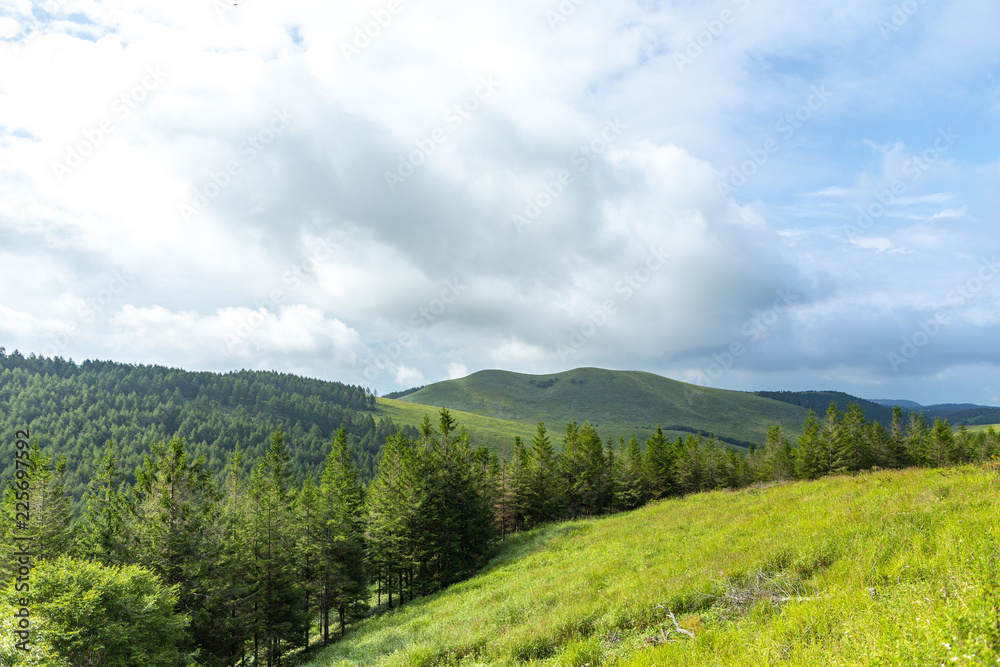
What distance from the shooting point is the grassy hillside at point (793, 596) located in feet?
19.0

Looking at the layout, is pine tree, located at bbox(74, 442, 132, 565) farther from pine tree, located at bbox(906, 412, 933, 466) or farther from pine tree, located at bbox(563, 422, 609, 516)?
pine tree, located at bbox(906, 412, 933, 466)

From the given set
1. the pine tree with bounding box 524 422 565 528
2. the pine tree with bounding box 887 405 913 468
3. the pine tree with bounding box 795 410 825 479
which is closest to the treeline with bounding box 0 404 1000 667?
the pine tree with bounding box 524 422 565 528

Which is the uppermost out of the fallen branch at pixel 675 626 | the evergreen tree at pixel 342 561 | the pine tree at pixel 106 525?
the fallen branch at pixel 675 626

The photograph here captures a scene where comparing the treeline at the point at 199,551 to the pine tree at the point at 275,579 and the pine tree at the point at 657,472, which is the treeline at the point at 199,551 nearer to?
the pine tree at the point at 275,579

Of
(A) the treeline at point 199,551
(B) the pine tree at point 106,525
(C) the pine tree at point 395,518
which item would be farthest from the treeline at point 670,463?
(B) the pine tree at point 106,525

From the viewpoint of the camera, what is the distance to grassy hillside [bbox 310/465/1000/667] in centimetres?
578

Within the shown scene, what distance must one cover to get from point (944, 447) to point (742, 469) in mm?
33399

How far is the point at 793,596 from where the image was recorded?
355 inches

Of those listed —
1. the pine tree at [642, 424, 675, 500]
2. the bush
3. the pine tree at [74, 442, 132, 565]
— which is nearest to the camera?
the bush

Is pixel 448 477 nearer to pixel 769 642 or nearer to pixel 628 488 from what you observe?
pixel 628 488

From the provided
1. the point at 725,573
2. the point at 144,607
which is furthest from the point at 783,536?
the point at 144,607

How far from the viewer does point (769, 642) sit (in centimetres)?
678

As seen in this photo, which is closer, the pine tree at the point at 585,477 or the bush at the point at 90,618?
the bush at the point at 90,618

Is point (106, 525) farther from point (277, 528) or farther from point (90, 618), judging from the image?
point (90, 618)
